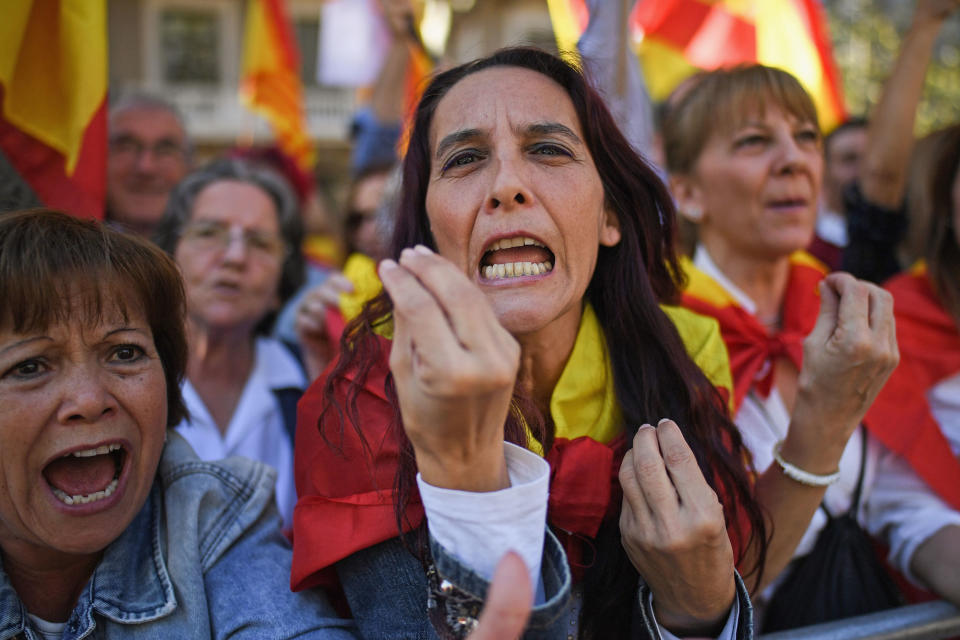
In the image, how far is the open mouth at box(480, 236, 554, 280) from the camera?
1535 mm

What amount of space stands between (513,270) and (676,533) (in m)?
0.57

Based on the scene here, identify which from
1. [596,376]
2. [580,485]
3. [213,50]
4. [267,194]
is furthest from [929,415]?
[213,50]

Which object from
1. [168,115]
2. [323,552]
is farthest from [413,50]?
[323,552]

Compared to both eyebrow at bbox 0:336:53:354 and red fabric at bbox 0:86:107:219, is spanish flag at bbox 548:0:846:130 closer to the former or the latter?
red fabric at bbox 0:86:107:219

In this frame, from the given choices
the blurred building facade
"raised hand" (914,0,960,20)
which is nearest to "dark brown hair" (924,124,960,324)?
"raised hand" (914,0,960,20)

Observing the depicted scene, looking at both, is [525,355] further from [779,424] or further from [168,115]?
[168,115]

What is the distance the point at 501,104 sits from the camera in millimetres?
1649

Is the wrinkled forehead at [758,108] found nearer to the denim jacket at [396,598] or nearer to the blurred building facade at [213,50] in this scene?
the denim jacket at [396,598]

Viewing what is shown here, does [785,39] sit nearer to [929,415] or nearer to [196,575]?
[929,415]

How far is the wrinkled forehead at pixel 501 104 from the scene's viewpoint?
5.37 feet

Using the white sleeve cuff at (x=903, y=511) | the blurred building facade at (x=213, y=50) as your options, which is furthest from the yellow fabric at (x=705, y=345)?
the blurred building facade at (x=213, y=50)

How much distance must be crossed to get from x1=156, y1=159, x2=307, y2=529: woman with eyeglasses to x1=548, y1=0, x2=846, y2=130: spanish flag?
2.66m

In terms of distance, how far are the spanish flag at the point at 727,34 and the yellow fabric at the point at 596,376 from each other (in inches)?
121


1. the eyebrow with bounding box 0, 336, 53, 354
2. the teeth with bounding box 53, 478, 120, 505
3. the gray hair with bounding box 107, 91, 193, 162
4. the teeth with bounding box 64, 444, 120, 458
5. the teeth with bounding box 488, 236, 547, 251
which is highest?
the teeth with bounding box 488, 236, 547, 251
